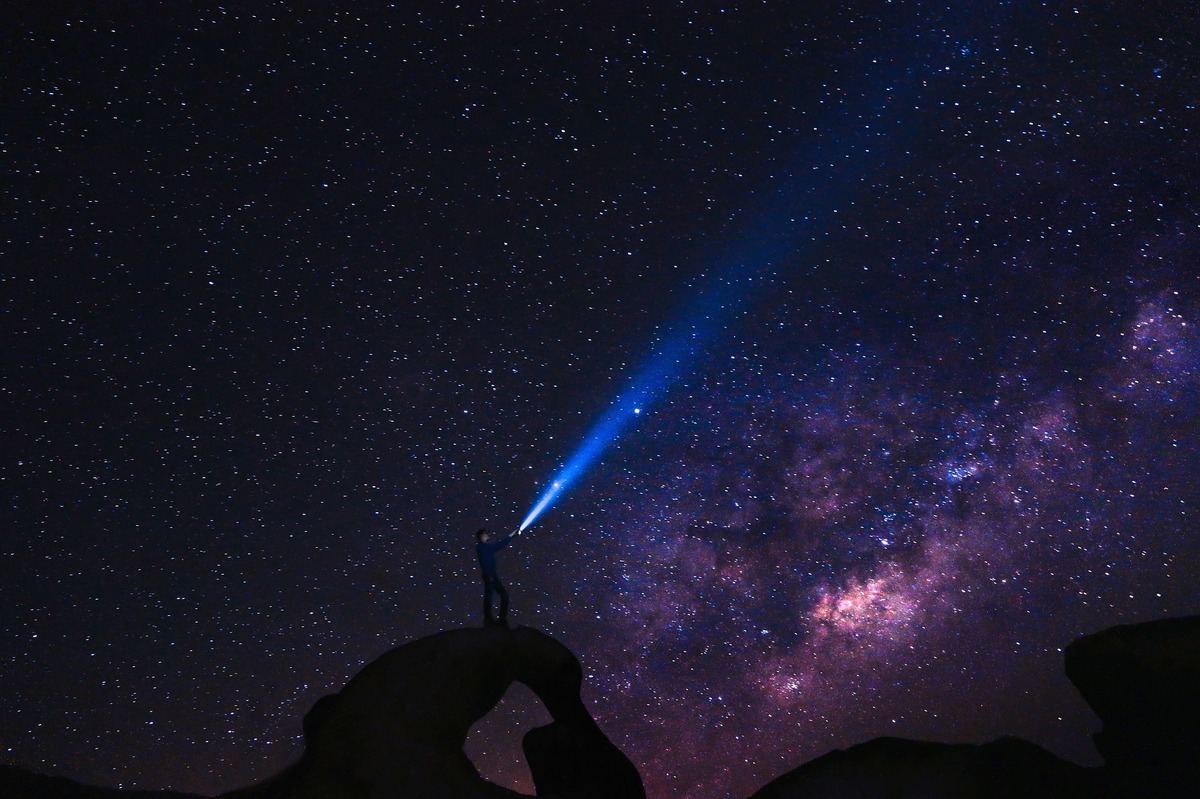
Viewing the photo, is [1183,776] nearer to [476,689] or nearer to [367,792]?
[476,689]

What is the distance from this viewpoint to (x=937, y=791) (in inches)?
377

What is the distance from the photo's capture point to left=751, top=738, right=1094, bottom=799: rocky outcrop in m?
9.60

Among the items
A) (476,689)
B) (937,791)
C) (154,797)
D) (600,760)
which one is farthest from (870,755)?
(154,797)

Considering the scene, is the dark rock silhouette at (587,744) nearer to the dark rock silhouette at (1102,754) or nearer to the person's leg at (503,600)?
the dark rock silhouette at (1102,754)

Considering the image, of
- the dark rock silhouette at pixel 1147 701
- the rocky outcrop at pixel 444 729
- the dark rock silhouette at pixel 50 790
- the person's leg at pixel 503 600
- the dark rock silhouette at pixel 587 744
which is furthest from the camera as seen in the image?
the person's leg at pixel 503 600

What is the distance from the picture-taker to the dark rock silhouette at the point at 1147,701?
9.30m

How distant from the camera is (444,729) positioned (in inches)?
344

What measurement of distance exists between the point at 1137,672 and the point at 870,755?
11.8 ft

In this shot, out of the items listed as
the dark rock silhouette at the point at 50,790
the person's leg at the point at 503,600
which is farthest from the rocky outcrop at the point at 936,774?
the dark rock silhouette at the point at 50,790

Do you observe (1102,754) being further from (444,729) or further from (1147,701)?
(444,729)

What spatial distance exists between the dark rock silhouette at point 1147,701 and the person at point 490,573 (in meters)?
8.10

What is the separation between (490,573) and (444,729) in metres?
2.68

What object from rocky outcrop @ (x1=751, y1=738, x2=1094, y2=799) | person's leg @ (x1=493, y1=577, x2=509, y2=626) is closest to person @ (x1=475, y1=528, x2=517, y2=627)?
person's leg @ (x1=493, y1=577, x2=509, y2=626)

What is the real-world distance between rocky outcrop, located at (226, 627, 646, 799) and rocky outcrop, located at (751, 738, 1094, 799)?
2.64m
